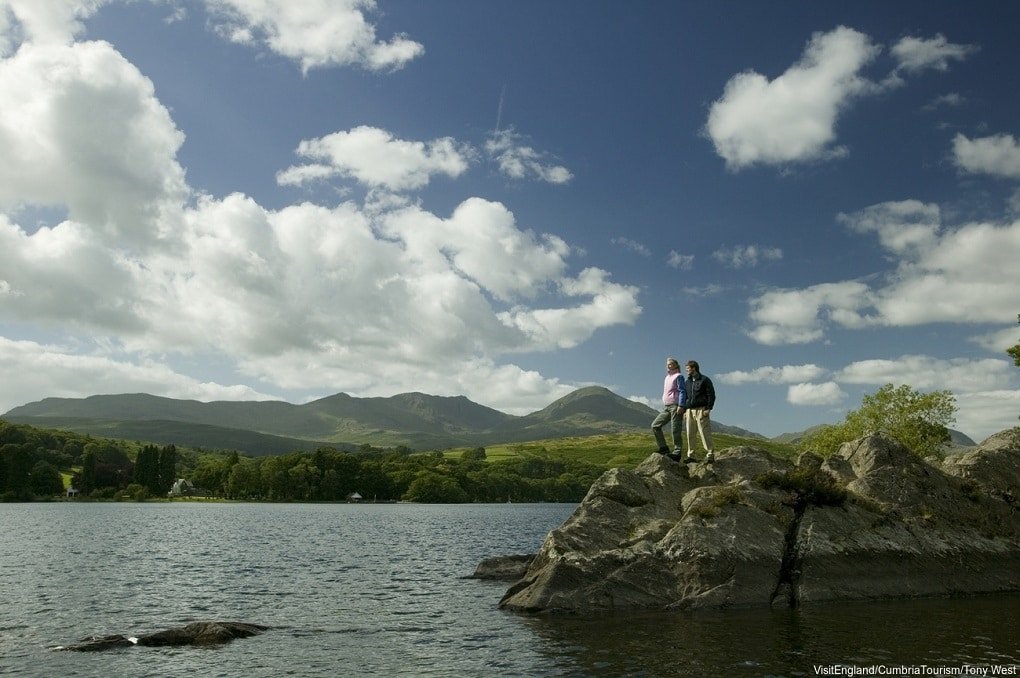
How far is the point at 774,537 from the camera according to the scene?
36281 millimetres

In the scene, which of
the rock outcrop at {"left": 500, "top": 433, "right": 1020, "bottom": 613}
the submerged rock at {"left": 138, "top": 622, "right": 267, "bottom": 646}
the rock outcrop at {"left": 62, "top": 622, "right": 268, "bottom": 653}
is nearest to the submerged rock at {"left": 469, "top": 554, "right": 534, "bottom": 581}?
the rock outcrop at {"left": 500, "top": 433, "right": 1020, "bottom": 613}

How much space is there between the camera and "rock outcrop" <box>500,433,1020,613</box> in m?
35.0

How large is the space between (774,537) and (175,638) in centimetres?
2880

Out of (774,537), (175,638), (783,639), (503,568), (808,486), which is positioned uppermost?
(808,486)

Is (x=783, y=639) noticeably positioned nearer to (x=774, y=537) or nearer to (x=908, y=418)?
(x=774, y=537)

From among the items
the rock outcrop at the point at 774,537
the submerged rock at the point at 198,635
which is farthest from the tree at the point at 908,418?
the submerged rock at the point at 198,635

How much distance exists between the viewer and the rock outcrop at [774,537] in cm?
3500

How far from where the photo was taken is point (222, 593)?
45.2m

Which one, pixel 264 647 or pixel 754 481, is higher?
pixel 754 481

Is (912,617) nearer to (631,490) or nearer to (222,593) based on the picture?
(631,490)

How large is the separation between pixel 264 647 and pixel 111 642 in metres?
6.60

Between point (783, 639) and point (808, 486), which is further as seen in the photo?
point (808, 486)

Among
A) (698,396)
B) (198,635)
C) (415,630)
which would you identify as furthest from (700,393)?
(198,635)

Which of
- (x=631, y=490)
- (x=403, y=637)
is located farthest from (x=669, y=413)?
(x=403, y=637)
